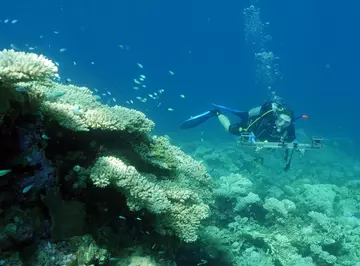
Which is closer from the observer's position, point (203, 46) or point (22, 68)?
point (22, 68)

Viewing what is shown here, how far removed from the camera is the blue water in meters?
68.9

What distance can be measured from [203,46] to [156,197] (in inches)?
4614

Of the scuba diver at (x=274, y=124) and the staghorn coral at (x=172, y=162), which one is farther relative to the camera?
the scuba diver at (x=274, y=124)

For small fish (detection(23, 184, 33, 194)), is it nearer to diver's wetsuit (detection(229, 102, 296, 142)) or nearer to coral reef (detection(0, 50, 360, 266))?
coral reef (detection(0, 50, 360, 266))

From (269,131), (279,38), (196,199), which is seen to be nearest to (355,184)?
(269,131)

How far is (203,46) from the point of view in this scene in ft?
379

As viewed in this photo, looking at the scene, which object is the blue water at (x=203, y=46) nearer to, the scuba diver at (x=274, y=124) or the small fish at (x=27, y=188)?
the scuba diver at (x=274, y=124)

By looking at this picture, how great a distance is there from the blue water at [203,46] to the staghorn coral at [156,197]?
156ft

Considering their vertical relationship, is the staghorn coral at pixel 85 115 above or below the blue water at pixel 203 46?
below

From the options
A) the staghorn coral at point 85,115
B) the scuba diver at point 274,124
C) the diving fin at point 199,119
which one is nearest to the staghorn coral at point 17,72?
the staghorn coral at point 85,115

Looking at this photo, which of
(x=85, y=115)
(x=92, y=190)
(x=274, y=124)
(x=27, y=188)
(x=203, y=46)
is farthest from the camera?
(x=203, y=46)

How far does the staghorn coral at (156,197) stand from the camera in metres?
3.64

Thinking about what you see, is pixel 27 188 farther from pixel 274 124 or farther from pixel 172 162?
pixel 274 124

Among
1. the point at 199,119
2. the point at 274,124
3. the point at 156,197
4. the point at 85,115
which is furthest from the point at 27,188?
the point at 199,119
